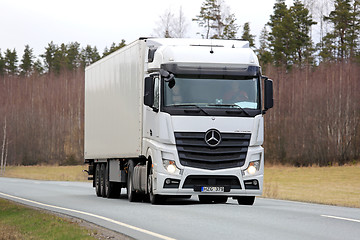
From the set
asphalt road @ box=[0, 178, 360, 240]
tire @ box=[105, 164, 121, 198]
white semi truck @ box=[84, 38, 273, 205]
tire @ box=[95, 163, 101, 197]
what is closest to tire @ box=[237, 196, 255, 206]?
white semi truck @ box=[84, 38, 273, 205]

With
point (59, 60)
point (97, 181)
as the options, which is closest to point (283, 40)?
point (59, 60)

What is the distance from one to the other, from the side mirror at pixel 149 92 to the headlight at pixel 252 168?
277 centimetres

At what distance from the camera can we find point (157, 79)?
1864 cm

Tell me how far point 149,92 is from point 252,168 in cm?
309

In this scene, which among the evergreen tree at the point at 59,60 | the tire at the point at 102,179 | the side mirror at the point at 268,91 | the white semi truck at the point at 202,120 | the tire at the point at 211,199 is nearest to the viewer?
the side mirror at the point at 268,91

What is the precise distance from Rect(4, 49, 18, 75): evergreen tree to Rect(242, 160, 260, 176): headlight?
12877 centimetres

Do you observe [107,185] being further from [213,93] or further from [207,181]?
[213,93]

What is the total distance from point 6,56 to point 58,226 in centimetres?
13448

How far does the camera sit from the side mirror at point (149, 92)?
18.4m

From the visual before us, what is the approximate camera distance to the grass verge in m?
13.0

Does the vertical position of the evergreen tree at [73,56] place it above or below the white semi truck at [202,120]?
above

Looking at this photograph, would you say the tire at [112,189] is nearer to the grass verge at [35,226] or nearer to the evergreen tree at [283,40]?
the grass verge at [35,226]

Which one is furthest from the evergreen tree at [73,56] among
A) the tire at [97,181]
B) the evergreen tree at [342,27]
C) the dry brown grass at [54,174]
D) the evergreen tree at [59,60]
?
the tire at [97,181]

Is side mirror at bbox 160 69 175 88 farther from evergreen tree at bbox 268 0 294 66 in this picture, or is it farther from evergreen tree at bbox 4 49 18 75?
evergreen tree at bbox 4 49 18 75
